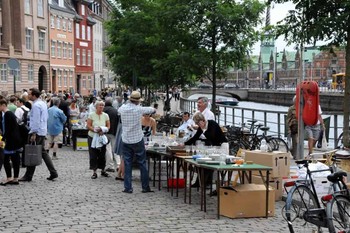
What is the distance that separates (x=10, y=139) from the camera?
1271 centimetres

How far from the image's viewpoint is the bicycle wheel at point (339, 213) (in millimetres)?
6750

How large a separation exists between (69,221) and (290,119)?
8831 millimetres

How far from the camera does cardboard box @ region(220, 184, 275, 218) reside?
9.37 meters

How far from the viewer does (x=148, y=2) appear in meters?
30.2

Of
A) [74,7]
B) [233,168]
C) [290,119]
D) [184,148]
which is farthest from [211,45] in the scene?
[74,7]

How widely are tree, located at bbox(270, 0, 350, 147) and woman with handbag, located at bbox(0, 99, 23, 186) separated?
19.7 feet

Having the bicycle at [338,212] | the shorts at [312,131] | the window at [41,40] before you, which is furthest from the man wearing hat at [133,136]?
the window at [41,40]

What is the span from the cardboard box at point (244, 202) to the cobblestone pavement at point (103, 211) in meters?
0.13

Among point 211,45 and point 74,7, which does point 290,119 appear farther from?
point 74,7

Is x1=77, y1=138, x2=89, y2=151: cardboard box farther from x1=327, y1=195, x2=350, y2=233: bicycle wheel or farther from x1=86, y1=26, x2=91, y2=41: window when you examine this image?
x1=86, y1=26, x2=91, y2=41: window

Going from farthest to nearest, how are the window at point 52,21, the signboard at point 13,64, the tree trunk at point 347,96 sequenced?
the window at point 52,21 → the signboard at point 13,64 → the tree trunk at point 347,96

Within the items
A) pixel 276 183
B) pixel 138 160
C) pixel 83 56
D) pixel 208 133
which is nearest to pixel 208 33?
pixel 208 133

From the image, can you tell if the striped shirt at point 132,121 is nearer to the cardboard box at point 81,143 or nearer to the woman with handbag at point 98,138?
the woman with handbag at point 98,138

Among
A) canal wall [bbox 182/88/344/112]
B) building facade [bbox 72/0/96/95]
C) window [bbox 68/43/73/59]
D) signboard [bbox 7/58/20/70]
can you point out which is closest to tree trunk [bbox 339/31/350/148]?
signboard [bbox 7/58/20/70]
